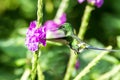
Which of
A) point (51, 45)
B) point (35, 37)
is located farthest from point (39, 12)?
point (51, 45)

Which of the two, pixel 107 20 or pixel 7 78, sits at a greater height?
pixel 107 20

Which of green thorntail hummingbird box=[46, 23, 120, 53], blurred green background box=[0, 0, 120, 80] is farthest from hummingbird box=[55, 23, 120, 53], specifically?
blurred green background box=[0, 0, 120, 80]

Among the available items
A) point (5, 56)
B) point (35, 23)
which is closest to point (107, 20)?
point (5, 56)

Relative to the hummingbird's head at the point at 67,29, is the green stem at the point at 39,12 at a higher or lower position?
higher

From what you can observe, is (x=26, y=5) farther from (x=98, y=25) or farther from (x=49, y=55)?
(x=49, y=55)

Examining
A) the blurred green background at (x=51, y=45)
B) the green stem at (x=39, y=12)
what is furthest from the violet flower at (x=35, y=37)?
the blurred green background at (x=51, y=45)

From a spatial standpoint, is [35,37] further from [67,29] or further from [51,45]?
[51,45]

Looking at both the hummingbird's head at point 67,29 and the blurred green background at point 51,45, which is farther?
the blurred green background at point 51,45

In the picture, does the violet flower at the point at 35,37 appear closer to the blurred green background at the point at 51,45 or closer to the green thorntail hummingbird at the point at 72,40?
the green thorntail hummingbird at the point at 72,40
